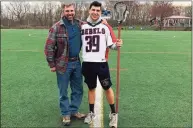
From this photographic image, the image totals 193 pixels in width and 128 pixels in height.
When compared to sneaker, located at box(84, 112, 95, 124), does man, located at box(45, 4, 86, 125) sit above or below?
above

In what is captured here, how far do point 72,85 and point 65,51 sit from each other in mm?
655

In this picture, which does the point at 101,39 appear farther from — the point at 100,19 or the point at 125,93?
the point at 125,93

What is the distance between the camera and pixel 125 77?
26.4ft

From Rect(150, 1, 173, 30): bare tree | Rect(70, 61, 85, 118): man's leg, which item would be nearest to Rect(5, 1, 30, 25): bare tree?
Rect(150, 1, 173, 30): bare tree

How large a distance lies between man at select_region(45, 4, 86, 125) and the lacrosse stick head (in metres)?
0.60

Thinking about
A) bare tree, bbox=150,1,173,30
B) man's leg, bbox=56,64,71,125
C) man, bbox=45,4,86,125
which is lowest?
man's leg, bbox=56,64,71,125

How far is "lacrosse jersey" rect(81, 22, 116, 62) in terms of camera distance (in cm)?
452

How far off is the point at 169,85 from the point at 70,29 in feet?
11.3

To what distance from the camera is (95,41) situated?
14.9 ft

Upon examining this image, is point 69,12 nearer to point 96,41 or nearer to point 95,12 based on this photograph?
point 95,12

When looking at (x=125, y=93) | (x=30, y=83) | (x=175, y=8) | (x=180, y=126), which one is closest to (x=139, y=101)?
(x=125, y=93)

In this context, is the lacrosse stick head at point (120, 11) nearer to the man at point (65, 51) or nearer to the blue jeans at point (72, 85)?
the man at point (65, 51)

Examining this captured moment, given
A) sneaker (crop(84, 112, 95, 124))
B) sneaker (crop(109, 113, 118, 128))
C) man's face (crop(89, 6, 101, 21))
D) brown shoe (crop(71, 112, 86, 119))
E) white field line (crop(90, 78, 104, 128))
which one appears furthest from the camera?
brown shoe (crop(71, 112, 86, 119))

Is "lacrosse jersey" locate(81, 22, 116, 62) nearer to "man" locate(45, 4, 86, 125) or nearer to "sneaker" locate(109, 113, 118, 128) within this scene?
"man" locate(45, 4, 86, 125)
